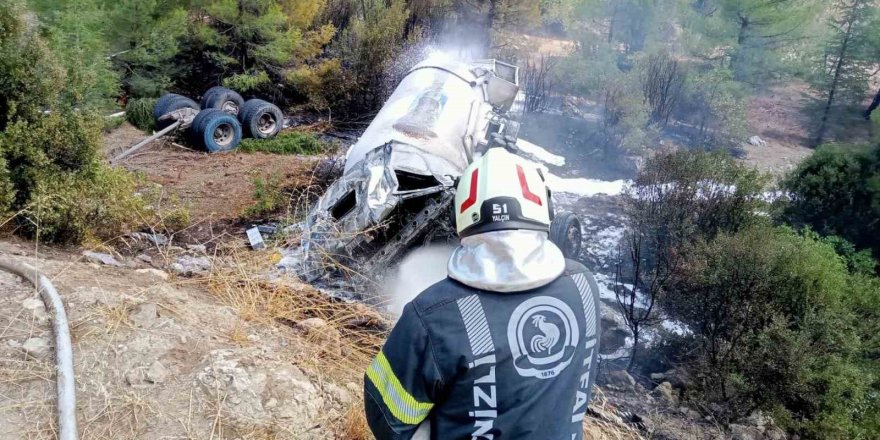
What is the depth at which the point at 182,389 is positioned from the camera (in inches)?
121

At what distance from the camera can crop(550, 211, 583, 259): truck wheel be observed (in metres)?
6.55

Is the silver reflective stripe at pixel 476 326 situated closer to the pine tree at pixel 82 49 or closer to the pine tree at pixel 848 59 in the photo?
the pine tree at pixel 82 49

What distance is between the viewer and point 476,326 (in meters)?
1.57

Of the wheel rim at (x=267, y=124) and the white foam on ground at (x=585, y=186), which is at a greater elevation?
the wheel rim at (x=267, y=124)

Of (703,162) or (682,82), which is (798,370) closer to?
(703,162)

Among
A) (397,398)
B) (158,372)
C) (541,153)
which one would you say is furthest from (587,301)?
(541,153)

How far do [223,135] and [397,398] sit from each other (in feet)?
31.6

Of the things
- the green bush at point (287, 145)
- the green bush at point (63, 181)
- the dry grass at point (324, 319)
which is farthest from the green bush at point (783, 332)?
the green bush at point (287, 145)

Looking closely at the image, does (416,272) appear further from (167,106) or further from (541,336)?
(167,106)

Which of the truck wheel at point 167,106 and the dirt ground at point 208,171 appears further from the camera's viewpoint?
the truck wheel at point 167,106

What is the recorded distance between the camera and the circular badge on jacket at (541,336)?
1613 millimetres

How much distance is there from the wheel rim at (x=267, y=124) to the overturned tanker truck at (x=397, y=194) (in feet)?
12.8

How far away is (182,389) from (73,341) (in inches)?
28.7

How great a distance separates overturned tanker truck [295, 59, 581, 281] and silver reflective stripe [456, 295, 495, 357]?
346cm
